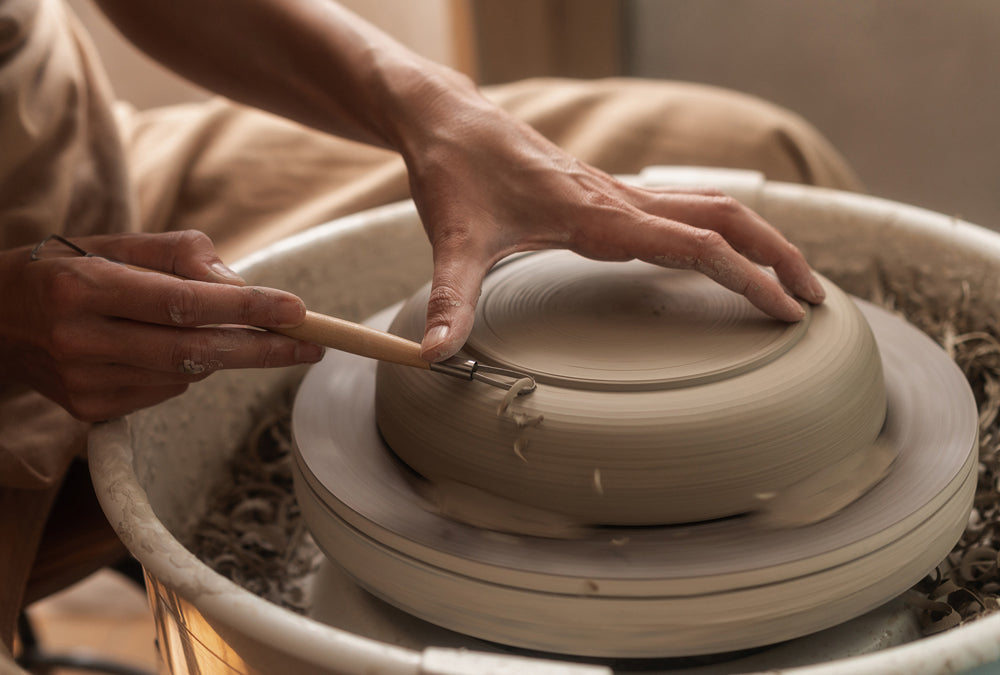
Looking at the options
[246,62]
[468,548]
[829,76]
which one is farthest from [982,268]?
[829,76]

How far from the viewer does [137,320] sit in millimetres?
653

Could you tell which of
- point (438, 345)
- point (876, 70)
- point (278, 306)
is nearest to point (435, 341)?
point (438, 345)

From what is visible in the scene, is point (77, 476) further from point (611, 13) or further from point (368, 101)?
point (611, 13)

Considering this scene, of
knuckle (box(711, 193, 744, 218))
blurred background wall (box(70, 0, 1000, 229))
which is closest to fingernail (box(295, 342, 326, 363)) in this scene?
knuckle (box(711, 193, 744, 218))

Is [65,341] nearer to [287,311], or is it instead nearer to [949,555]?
[287,311]

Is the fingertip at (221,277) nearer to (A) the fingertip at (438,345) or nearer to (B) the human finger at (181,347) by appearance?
(B) the human finger at (181,347)

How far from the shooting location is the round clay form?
23.8 inches

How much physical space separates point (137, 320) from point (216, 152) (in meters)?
0.71

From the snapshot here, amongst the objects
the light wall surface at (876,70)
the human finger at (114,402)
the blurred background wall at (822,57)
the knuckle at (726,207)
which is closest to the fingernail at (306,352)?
the human finger at (114,402)

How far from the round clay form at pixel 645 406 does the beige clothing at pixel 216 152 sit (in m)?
0.46

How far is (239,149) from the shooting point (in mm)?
1303

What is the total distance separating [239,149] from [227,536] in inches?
24.6

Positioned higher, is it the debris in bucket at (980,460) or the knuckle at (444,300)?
the knuckle at (444,300)

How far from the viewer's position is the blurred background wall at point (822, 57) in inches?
78.0
